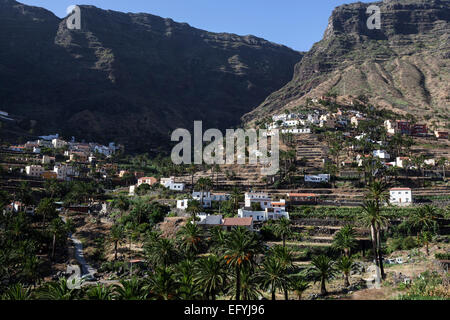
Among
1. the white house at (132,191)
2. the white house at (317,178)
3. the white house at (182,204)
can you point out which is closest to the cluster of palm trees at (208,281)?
the white house at (182,204)

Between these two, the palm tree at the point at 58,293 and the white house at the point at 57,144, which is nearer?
the palm tree at the point at 58,293

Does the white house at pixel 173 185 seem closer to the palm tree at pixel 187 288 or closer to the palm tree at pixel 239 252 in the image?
the palm tree at pixel 187 288

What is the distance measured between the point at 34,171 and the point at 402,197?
371 feet

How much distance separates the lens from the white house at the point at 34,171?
114825 millimetres

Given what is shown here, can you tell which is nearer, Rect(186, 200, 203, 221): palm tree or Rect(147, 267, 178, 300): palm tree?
Rect(147, 267, 178, 300): palm tree

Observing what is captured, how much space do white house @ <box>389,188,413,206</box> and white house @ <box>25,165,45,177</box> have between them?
10979 cm

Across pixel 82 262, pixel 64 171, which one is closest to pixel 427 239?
pixel 82 262

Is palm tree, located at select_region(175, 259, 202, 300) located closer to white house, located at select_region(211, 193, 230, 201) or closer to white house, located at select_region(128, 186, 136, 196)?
white house, located at select_region(211, 193, 230, 201)

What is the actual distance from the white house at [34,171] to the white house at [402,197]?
360 feet

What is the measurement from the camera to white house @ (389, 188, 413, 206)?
84.7 m

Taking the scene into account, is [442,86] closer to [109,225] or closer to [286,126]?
[286,126]

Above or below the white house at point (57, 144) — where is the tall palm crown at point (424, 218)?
below

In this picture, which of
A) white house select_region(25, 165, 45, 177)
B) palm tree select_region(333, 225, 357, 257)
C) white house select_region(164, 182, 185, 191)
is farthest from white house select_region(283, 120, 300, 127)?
white house select_region(25, 165, 45, 177)
